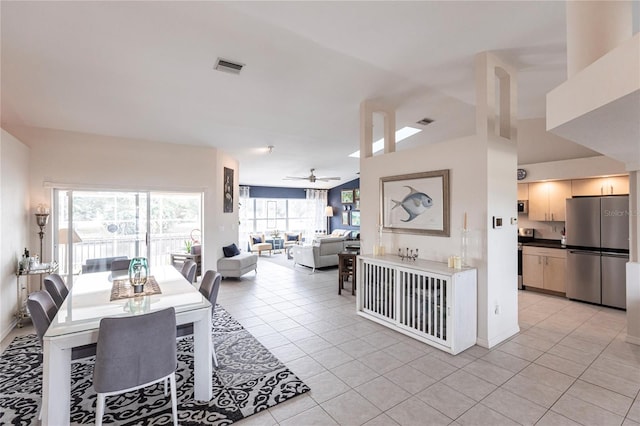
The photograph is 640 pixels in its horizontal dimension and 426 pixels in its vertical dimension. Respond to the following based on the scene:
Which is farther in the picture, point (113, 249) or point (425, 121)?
point (425, 121)

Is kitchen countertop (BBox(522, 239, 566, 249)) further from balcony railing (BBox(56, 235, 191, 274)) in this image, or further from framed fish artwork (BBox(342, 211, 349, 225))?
balcony railing (BBox(56, 235, 191, 274))

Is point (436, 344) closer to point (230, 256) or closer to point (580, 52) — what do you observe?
point (580, 52)

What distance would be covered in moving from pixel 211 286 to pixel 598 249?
5.66 meters

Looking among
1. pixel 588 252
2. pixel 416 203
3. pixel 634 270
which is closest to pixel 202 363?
pixel 416 203

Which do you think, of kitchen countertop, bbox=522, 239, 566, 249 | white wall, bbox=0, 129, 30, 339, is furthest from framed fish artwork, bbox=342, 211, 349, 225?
white wall, bbox=0, 129, 30, 339

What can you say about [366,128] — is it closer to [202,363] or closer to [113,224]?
[202,363]

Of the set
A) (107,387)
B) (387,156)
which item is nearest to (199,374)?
(107,387)

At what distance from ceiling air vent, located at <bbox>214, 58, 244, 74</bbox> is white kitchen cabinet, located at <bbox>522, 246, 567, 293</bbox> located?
5.68m

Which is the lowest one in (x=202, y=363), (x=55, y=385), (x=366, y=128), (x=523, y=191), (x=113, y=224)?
(x=202, y=363)

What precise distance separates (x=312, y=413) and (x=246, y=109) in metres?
3.96

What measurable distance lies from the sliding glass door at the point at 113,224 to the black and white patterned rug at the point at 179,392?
2052mm

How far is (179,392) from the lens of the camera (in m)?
2.38

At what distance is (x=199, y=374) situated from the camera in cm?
226

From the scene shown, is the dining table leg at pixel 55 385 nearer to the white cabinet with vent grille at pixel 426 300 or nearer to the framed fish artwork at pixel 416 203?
the white cabinet with vent grille at pixel 426 300
